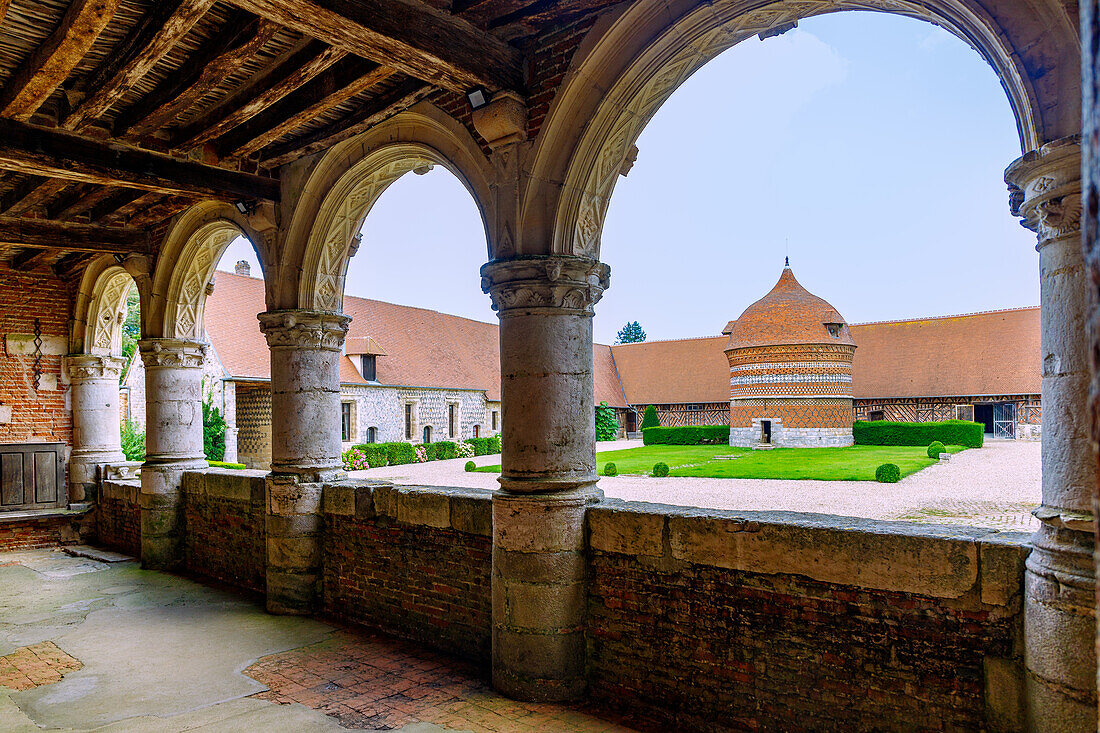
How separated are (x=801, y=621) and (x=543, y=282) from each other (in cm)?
229

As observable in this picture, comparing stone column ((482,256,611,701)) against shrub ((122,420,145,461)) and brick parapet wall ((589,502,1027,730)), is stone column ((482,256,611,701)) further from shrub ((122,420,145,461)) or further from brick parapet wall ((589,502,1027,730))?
shrub ((122,420,145,461))

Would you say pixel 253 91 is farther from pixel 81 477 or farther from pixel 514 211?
pixel 81 477

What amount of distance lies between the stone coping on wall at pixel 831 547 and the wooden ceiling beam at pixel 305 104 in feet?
9.99

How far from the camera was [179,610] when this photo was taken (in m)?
6.21

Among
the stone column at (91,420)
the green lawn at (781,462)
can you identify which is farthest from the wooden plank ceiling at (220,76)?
the green lawn at (781,462)

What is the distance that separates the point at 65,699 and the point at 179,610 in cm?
189

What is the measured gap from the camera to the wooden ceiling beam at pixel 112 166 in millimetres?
4926

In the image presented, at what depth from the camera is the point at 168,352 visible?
796cm

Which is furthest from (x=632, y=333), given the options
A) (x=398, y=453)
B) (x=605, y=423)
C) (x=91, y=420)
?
(x=91, y=420)

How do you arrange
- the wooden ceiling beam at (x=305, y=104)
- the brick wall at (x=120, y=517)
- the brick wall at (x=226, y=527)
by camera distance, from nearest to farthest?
the wooden ceiling beam at (x=305, y=104)
the brick wall at (x=226, y=527)
the brick wall at (x=120, y=517)

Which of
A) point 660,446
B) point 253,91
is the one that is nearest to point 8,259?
point 253,91

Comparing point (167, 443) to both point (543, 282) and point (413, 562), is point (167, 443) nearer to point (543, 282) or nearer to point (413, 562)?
point (413, 562)

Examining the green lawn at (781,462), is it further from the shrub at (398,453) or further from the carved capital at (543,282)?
the carved capital at (543,282)

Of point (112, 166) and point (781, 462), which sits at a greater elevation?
point (112, 166)
